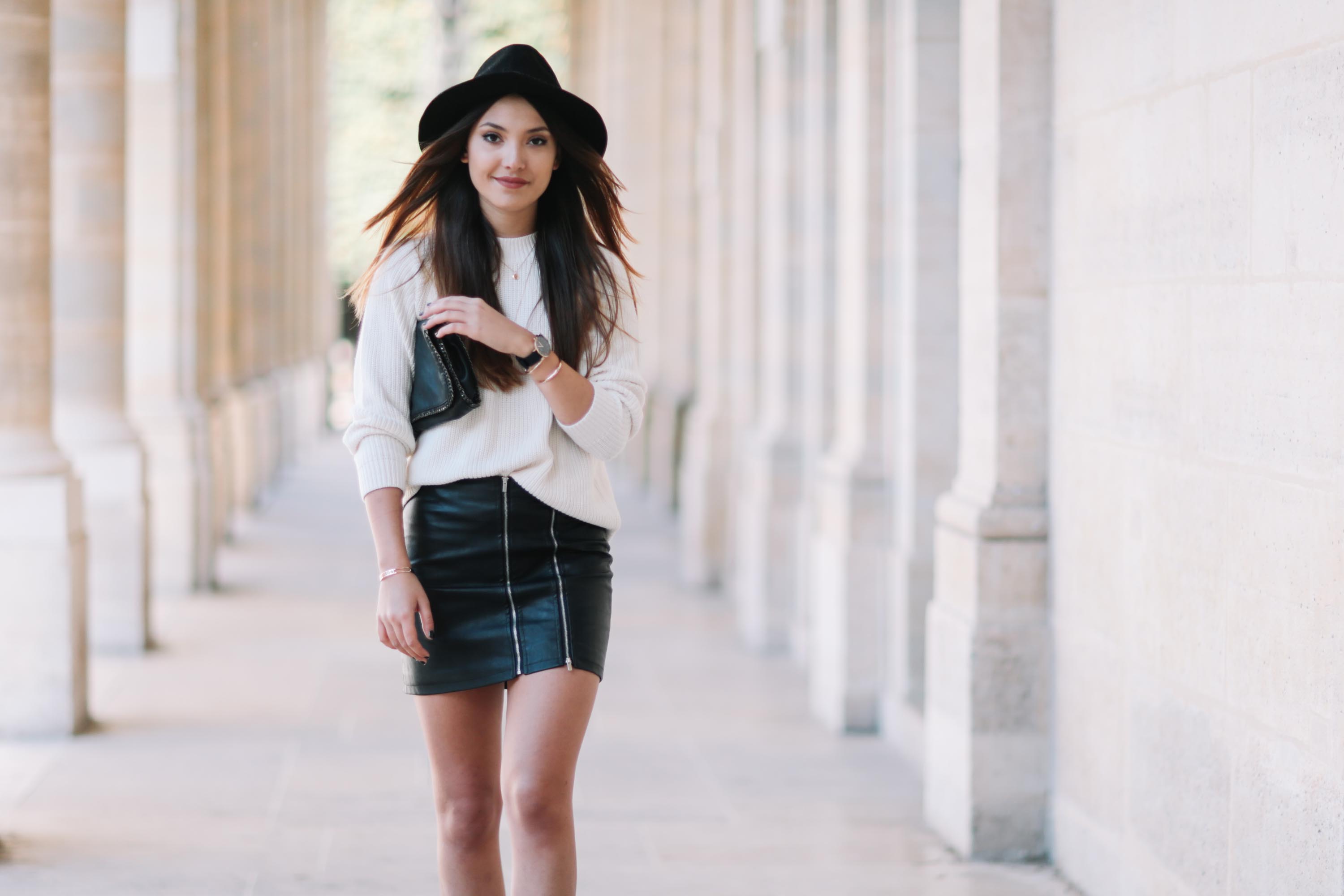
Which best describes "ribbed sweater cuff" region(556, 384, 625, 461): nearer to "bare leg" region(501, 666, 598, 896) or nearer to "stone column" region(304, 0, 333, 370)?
"bare leg" region(501, 666, 598, 896)

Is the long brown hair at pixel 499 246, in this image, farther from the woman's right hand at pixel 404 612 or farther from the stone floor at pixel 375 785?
the stone floor at pixel 375 785

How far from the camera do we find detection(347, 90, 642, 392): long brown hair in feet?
10.9

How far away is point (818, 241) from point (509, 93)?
5.14 meters

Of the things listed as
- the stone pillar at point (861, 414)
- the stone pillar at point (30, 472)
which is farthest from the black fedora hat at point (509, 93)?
the stone pillar at point (30, 472)

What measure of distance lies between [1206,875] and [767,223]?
19.4 feet

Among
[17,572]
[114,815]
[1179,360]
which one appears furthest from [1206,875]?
[17,572]

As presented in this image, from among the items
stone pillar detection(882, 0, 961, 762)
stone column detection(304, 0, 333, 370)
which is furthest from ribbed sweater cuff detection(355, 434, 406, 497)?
stone column detection(304, 0, 333, 370)

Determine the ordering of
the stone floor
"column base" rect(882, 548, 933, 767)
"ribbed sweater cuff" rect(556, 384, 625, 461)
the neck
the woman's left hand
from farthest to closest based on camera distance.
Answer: "column base" rect(882, 548, 933, 767) → the stone floor → the neck → "ribbed sweater cuff" rect(556, 384, 625, 461) → the woman's left hand

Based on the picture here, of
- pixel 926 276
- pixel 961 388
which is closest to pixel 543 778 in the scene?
pixel 961 388

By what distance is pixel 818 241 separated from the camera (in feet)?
27.4

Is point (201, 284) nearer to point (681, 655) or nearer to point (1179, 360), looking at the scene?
point (681, 655)

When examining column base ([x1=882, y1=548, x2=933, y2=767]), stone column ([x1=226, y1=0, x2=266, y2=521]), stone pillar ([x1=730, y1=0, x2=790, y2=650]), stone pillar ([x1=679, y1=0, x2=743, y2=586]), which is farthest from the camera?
stone column ([x1=226, y1=0, x2=266, y2=521])

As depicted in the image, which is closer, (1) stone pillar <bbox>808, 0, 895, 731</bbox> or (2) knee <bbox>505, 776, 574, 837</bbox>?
(2) knee <bbox>505, 776, 574, 837</bbox>

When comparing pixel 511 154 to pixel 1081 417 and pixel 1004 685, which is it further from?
pixel 1004 685
